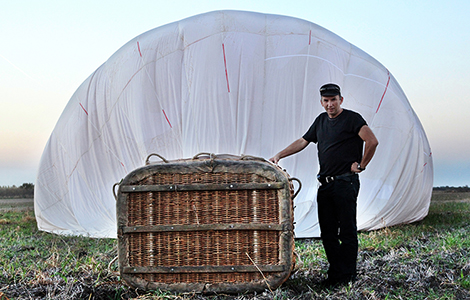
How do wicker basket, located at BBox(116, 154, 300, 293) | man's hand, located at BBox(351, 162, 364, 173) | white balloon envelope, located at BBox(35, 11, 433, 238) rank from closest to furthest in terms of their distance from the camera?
wicker basket, located at BBox(116, 154, 300, 293) < man's hand, located at BBox(351, 162, 364, 173) < white balloon envelope, located at BBox(35, 11, 433, 238)

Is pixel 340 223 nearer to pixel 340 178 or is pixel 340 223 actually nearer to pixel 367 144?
pixel 340 178

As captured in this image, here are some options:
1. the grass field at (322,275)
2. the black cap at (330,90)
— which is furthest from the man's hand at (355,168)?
the grass field at (322,275)

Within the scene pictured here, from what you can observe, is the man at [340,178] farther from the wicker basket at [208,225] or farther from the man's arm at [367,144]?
the wicker basket at [208,225]

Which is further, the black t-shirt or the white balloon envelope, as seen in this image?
the white balloon envelope

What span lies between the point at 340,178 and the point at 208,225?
3.36 feet

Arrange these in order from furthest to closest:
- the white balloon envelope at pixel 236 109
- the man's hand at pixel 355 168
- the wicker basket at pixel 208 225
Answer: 1. the white balloon envelope at pixel 236 109
2. the man's hand at pixel 355 168
3. the wicker basket at pixel 208 225

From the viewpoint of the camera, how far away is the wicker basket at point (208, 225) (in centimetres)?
299

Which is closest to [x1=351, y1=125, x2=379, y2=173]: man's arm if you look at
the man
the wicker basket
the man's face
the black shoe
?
the man

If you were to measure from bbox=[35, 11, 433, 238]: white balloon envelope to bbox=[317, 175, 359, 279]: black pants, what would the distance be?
2.61m

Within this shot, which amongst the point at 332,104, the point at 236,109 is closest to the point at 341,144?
the point at 332,104

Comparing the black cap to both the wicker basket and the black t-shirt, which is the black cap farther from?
the wicker basket

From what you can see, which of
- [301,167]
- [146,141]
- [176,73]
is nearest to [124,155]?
[146,141]

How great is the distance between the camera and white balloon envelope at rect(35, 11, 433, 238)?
6156mm

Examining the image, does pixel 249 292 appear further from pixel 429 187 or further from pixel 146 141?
pixel 429 187
